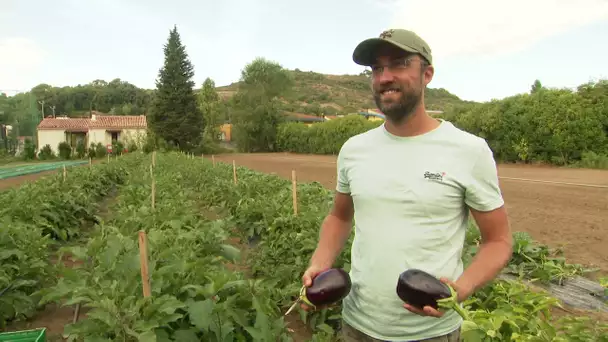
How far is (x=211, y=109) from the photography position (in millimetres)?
59219

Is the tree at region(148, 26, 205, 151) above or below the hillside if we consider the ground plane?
below

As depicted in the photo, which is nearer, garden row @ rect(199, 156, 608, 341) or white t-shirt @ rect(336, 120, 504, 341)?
white t-shirt @ rect(336, 120, 504, 341)

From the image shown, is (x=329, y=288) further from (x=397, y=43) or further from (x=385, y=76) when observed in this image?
(x=397, y=43)

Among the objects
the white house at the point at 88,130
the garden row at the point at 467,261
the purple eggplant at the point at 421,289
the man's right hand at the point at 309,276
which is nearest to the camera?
the purple eggplant at the point at 421,289

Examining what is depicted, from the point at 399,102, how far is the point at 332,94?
12802 cm

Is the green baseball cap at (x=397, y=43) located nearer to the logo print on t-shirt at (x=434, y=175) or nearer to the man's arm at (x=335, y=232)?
the logo print on t-shirt at (x=434, y=175)

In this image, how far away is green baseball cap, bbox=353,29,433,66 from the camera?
1478 mm

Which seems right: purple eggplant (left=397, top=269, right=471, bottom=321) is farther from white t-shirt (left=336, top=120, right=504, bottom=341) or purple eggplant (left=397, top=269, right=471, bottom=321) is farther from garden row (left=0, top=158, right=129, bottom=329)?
garden row (left=0, top=158, right=129, bottom=329)

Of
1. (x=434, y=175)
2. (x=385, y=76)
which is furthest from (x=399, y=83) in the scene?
(x=434, y=175)

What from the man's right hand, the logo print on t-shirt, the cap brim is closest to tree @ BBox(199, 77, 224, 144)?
the man's right hand

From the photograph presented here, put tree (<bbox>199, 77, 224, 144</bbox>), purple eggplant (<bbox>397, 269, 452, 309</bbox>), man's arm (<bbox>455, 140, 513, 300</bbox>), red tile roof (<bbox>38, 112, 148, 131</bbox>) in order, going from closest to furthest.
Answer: purple eggplant (<bbox>397, 269, 452, 309</bbox>), man's arm (<bbox>455, 140, 513, 300</bbox>), red tile roof (<bbox>38, 112, 148, 131</bbox>), tree (<bbox>199, 77, 224, 144</bbox>)

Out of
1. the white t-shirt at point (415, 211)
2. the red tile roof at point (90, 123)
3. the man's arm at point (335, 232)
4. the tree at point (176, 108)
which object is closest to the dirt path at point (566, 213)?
the man's arm at point (335, 232)

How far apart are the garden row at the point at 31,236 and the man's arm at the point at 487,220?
3.10 m

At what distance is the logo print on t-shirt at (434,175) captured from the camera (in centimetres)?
147
